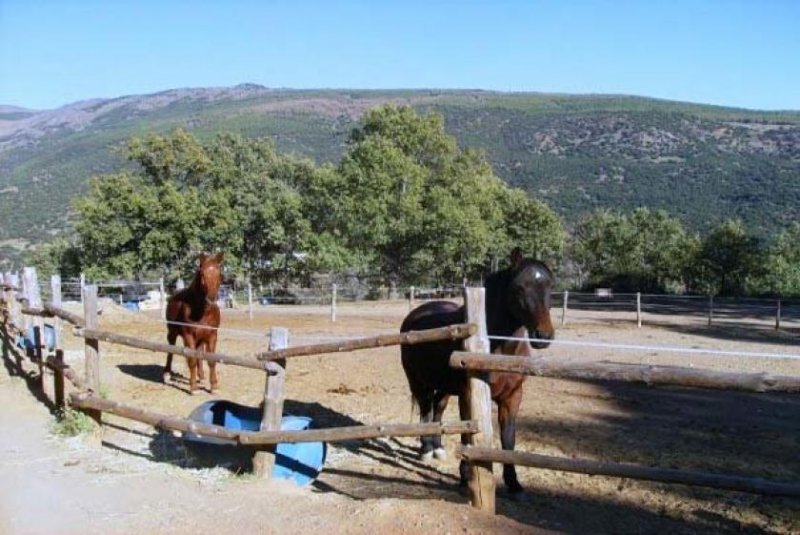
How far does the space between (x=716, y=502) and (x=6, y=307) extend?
1382 cm

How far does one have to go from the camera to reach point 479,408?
14.8ft

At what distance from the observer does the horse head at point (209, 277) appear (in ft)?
32.0

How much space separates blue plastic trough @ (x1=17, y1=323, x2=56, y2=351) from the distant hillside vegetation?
135 ft

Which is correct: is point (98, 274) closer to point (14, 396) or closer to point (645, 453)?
point (14, 396)

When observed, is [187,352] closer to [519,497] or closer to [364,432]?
[364,432]

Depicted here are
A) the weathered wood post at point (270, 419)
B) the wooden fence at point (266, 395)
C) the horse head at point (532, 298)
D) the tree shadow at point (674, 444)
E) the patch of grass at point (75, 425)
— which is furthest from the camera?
the patch of grass at point (75, 425)

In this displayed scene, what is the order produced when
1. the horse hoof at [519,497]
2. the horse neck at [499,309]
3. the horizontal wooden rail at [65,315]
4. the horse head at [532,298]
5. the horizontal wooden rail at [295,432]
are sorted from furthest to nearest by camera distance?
the horizontal wooden rail at [65,315] → the horse neck at [499,309] → the horse hoof at [519,497] → the horse head at [532,298] → the horizontal wooden rail at [295,432]

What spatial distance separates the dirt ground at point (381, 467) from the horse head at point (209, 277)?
1371 millimetres

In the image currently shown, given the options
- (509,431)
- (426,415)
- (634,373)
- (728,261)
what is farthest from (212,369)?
(728,261)

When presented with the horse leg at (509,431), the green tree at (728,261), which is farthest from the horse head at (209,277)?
the green tree at (728,261)

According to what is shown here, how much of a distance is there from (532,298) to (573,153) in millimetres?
102701

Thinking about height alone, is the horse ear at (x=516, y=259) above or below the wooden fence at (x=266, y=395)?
above

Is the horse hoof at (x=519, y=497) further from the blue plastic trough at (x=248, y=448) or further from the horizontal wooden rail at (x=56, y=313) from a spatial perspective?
the horizontal wooden rail at (x=56, y=313)

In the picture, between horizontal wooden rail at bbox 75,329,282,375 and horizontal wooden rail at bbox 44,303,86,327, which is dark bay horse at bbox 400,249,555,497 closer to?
horizontal wooden rail at bbox 75,329,282,375
